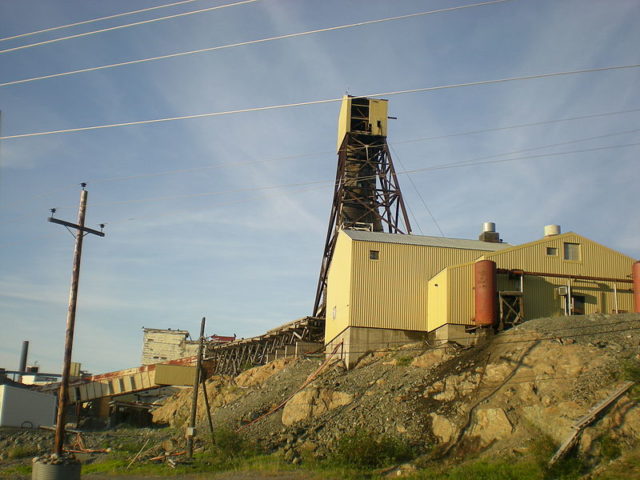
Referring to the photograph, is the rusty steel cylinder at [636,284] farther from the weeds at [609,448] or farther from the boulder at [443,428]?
the weeds at [609,448]

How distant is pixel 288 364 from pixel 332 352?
5317 mm

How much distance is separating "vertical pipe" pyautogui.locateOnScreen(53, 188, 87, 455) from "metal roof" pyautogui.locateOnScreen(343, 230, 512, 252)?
620 inches

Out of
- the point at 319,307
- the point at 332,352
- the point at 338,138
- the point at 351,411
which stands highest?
the point at 338,138

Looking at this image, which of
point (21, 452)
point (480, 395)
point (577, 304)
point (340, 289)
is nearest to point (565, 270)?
point (577, 304)

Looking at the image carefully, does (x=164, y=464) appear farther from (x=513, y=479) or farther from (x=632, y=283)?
(x=632, y=283)

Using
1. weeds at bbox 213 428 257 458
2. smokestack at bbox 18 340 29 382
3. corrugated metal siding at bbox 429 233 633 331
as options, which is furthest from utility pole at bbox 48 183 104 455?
smokestack at bbox 18 340 29 382

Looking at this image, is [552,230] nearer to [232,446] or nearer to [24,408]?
[232,446]

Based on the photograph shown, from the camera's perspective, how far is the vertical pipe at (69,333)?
67.7 feet

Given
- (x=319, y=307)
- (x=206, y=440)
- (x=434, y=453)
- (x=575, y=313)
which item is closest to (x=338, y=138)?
(x=319, y=307)

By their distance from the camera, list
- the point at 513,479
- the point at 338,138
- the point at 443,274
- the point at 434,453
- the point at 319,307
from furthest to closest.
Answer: the point at 338,138
the point at 319,307
the point at 443,274
the point at 434,453
the point at 513,479

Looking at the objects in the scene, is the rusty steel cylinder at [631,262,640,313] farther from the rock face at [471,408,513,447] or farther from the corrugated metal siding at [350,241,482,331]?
the rock face at [471,408,513,447]

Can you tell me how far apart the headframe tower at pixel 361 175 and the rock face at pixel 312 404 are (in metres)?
17.3

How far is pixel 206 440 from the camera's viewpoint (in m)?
30.6

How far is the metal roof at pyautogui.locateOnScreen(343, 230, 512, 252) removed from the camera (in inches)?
1419
